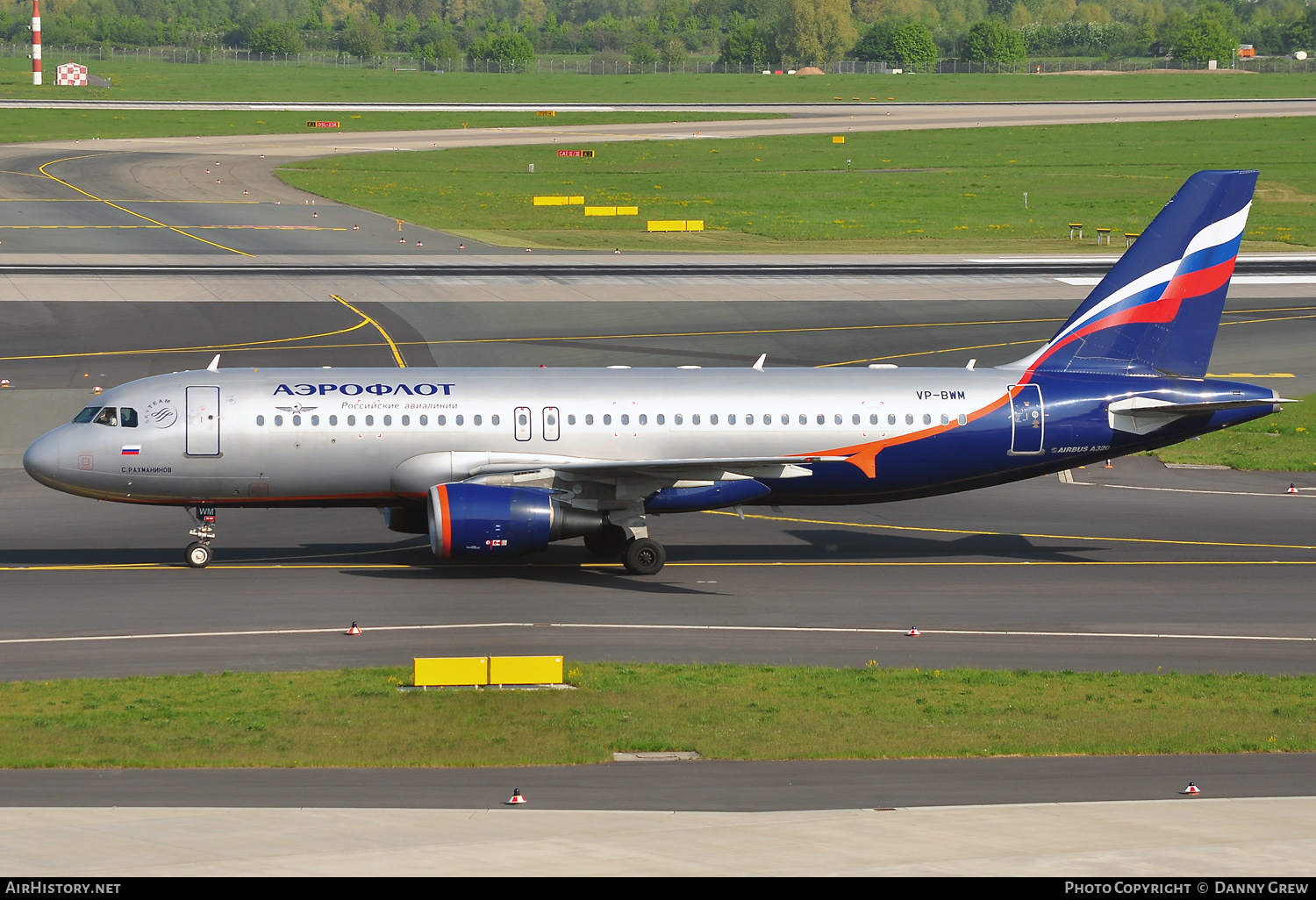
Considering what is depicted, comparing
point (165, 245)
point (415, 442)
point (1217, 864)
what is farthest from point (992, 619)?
point (165, 245)

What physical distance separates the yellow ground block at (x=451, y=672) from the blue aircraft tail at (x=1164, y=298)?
1994 centimetres

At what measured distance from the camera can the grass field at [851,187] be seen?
4289 inches

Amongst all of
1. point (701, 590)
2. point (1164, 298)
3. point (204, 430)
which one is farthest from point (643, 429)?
point (1164, 298)

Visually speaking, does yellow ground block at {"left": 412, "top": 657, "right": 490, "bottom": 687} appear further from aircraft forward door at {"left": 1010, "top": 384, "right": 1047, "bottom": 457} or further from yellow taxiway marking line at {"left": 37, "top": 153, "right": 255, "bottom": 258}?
yellow taxiway marking line at {"left": 37, "top": 153, "right": 255, "bottom": 258}

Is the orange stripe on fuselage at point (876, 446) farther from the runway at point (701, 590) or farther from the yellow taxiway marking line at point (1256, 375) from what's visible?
the yellow taxiway marking line at point (1256, 375)

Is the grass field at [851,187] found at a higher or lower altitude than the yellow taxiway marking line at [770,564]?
higher

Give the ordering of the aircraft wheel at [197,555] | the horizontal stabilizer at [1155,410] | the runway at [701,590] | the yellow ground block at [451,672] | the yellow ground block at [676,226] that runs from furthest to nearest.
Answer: the yellow ground block at [676,226] → the horizontal stabilizer at [1155,410] → the aircraft wheel at [197,555] → the yellow ground block at [451,672] → the runway at [701,590]

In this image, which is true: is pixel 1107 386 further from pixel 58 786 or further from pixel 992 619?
pixel 58 786

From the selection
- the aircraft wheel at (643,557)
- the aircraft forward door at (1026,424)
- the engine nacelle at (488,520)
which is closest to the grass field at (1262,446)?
the aircraft forward door at (1026,424)

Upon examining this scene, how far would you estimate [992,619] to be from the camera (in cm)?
3691

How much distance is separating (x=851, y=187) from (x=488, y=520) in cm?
9650

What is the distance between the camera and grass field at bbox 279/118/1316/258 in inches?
4289

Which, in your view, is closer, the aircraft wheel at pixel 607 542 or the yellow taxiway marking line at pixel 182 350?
the aircraft wheel at pixel 607 542

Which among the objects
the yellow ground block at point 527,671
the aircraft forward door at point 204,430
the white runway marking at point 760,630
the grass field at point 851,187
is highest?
the grass field at point 851,187
